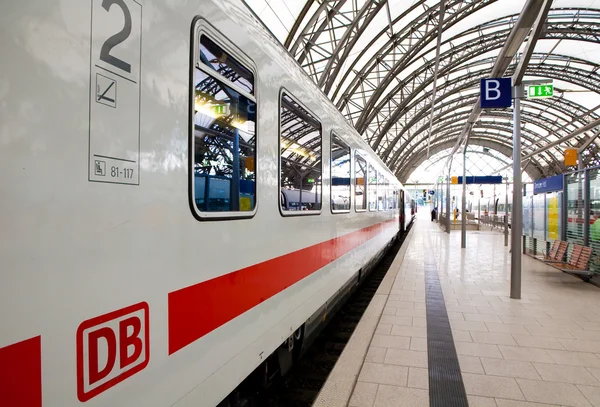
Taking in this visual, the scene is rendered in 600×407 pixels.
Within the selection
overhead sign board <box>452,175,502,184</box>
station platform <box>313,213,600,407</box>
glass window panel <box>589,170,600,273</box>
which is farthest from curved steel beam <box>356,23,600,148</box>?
station platform <box>313,213,600,407</box>

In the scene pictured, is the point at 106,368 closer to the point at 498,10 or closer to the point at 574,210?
the point at 574,210

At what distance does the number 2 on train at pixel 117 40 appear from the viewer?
1624mm

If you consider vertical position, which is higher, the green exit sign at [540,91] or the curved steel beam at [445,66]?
the curved steel beam at [445,66]

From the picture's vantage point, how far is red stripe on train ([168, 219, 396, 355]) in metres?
2.06

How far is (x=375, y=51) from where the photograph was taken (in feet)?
83.2

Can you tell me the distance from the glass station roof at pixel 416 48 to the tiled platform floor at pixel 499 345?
8919 mm

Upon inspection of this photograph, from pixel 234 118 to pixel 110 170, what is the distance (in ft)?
3.81

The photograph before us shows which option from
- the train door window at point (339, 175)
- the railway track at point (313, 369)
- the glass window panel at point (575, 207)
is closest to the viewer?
the railway track at point (313, 369)

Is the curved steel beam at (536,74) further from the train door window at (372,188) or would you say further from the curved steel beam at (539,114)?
the train door window at (372,188)

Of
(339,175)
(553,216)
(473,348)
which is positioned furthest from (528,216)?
(339,175)

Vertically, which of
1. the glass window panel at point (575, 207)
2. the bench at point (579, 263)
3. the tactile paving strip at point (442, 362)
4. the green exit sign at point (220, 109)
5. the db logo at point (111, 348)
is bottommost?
the tactile paving strip at point (442, 362)

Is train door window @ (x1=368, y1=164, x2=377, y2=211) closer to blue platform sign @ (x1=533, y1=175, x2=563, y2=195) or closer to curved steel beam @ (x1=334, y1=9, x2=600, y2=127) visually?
blue platform sign @ (x1=533, y1=175, x2=563, y2=195)

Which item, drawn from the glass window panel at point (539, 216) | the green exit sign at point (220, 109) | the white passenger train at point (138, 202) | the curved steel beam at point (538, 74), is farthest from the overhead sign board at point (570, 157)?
the green exit sign at point (220, 109)

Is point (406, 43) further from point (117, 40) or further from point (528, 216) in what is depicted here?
point (117, 40)
